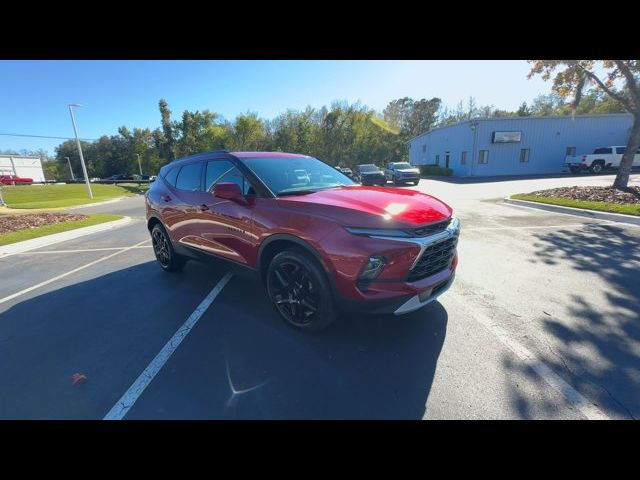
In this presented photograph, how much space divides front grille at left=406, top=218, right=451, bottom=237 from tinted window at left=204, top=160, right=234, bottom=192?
2.39 metres

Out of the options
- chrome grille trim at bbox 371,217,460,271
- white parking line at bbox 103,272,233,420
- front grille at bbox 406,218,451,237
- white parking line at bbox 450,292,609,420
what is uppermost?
front grille at bbox 406,218,451,237

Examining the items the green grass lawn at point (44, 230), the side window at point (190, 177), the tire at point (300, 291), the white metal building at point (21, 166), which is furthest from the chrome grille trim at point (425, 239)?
the white metal building at point (21, 166)

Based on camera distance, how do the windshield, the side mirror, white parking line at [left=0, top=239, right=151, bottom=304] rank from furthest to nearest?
white parking line at [left=0, top=239, right=151, bottom=304]
the windshield
the side mirror

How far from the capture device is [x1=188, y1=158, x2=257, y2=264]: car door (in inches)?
130

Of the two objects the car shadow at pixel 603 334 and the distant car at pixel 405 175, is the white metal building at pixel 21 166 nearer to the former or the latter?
the distant car at pixel 405 175

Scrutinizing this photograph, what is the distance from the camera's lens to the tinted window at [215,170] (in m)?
3.71

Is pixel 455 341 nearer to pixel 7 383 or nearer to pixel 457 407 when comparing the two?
pixel 457 407

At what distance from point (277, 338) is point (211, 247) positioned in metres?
1.67

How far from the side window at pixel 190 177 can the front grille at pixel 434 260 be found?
126 inches

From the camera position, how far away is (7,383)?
8.11 feet

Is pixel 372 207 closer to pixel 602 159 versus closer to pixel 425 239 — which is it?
pixel 425 239

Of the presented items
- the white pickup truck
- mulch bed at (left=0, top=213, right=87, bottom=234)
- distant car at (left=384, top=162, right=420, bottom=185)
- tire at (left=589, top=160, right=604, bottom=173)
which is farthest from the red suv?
tire at (left=589, top=160, right=604, bottom=173)

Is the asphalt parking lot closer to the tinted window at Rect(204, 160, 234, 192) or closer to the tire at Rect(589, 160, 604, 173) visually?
the tinted window at Rect(204, 160, 234, 192)
